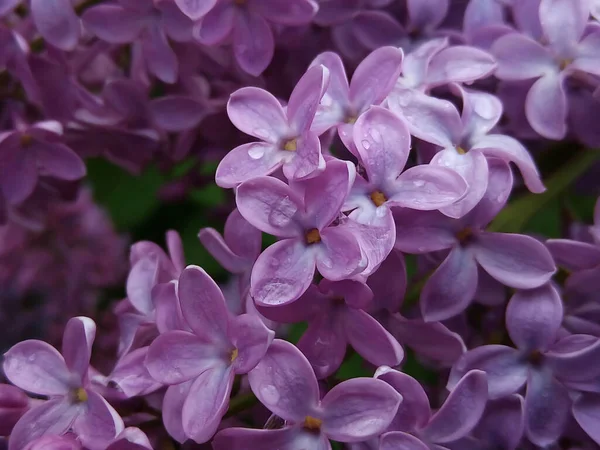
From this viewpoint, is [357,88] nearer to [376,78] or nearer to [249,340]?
[376,78]

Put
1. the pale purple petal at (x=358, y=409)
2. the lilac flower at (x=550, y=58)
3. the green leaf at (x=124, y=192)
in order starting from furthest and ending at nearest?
the green leaf at (x=124, y=192), the lilac flower at (x=550, y=58), the pale purple petal at (x=358, y=409)

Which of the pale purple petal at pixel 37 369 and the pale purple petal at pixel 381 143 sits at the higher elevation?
the pale purple petal at pixel 381 143

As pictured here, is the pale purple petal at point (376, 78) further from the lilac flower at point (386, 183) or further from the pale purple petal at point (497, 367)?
the pale purple petal at point (497, 367)

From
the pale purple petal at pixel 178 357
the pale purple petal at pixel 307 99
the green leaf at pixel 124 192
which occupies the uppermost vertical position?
the pale purple petal at pixel 307 99

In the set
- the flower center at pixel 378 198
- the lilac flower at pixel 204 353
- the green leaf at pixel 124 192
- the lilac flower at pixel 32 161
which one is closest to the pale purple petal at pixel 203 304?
the lilac flower at pixel 204 353

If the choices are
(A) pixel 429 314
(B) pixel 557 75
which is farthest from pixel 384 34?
(A) pixel 429 314

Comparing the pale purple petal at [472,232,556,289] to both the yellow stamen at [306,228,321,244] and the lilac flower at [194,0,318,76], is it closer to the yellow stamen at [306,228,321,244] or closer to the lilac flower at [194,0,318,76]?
the yellow stamen at [306,228,321,244]
